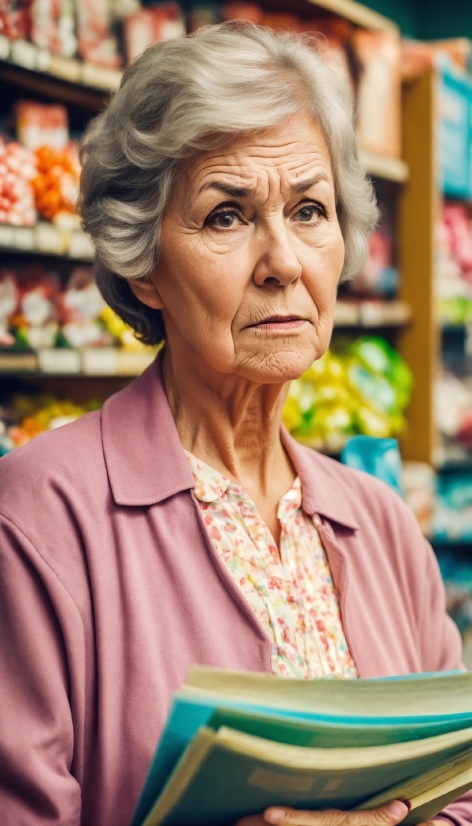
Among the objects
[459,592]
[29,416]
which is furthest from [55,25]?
[459,592]

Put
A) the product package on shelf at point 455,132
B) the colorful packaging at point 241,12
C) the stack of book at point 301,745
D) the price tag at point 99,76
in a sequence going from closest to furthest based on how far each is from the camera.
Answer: the stack of book at point 301,745, the price tag at point 99,76, the colorful packaging at point 241,12, the product package on shelf at point 455,132

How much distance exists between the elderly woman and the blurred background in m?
0.28

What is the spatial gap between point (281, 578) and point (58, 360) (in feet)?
3.61

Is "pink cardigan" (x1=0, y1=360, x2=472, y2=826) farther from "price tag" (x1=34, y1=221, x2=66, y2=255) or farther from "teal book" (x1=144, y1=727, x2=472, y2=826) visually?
"price tag" (x1=34, y1=221, x2=66, y2=255)

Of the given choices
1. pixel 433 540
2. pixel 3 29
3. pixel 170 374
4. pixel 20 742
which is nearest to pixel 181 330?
pixel 170 374

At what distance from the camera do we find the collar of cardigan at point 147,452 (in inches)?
50.2

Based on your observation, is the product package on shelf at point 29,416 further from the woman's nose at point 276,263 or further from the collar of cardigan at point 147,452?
the woman's nose at point 276,263

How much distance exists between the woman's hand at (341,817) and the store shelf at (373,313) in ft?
7.17

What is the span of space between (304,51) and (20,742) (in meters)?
1.08

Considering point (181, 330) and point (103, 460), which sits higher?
point (181, 330)

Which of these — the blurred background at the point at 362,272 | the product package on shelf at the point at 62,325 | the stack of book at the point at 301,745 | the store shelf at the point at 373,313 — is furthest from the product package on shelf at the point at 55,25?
the stack of book at the point at 301,745

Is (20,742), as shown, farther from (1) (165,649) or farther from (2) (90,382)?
(2) (90,382)

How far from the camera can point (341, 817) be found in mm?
1039

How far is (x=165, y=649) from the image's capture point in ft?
3.90
